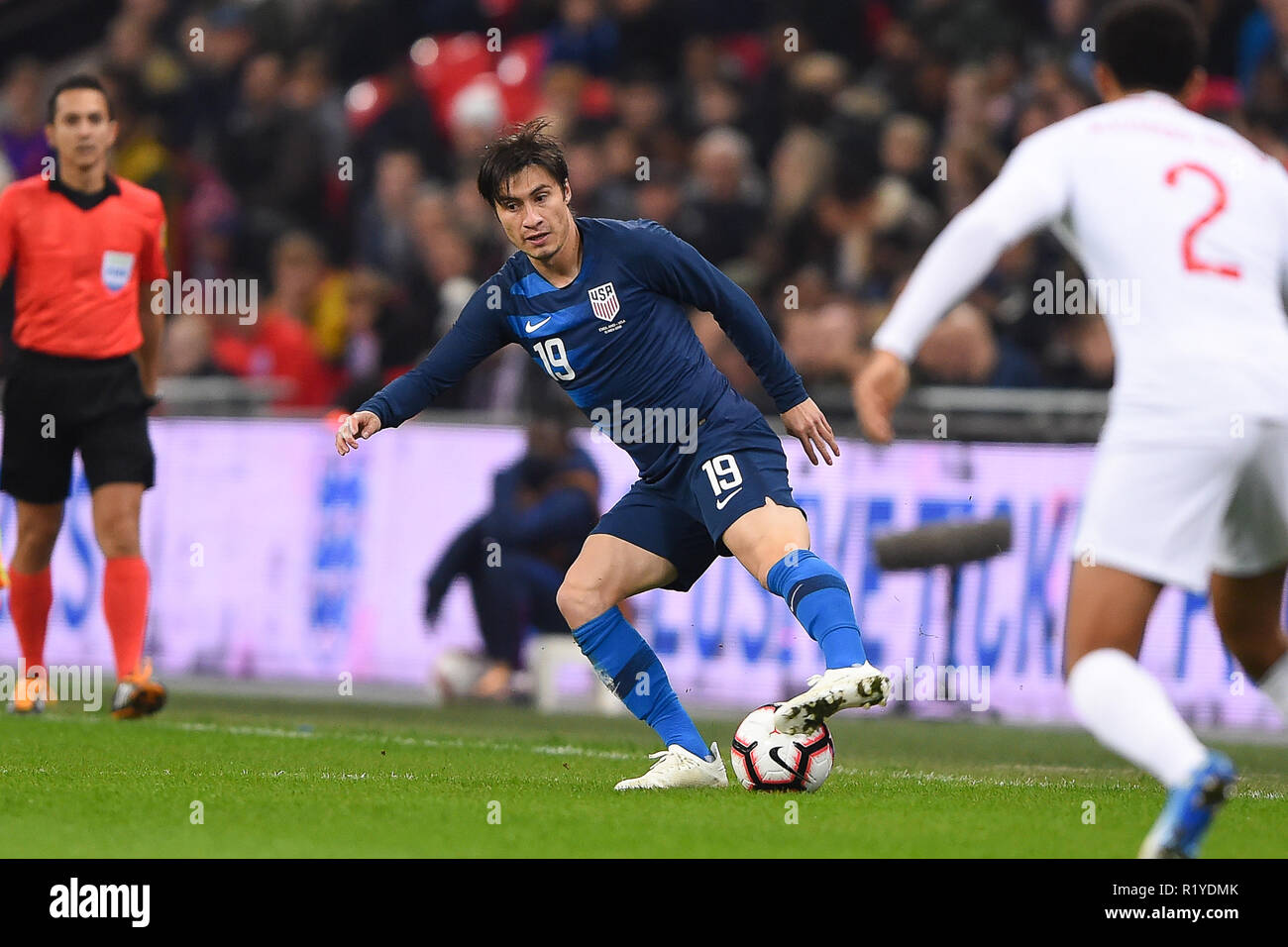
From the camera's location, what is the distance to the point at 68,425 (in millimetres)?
9500

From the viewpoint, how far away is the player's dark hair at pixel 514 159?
22.2 ft

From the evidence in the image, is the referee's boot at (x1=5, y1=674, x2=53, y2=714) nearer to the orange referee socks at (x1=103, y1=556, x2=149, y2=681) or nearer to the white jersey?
the orange referee socks at (x1=103, y1=556, x2=149, y2=681)

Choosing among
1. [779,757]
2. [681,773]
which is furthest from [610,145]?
[779,757]

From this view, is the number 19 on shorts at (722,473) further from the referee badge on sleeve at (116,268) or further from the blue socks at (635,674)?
the referee badge on sleeve at (116,268)

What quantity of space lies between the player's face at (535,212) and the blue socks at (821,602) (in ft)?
4.37

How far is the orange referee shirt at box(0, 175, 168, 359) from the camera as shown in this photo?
9523mm

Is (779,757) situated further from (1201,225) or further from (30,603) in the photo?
(30,603)

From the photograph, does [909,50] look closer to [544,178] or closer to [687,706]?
[687,706]

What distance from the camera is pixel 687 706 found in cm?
1118

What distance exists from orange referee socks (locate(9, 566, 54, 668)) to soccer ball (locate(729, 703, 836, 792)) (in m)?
4.49

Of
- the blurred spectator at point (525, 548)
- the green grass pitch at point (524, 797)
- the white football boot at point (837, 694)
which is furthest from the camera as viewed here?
the blurred spectator at point (525, 548)

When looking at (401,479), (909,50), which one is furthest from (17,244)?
(909,50)

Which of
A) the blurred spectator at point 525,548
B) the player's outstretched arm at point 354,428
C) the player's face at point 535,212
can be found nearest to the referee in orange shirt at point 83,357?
the blurred spectator at point 525,548
